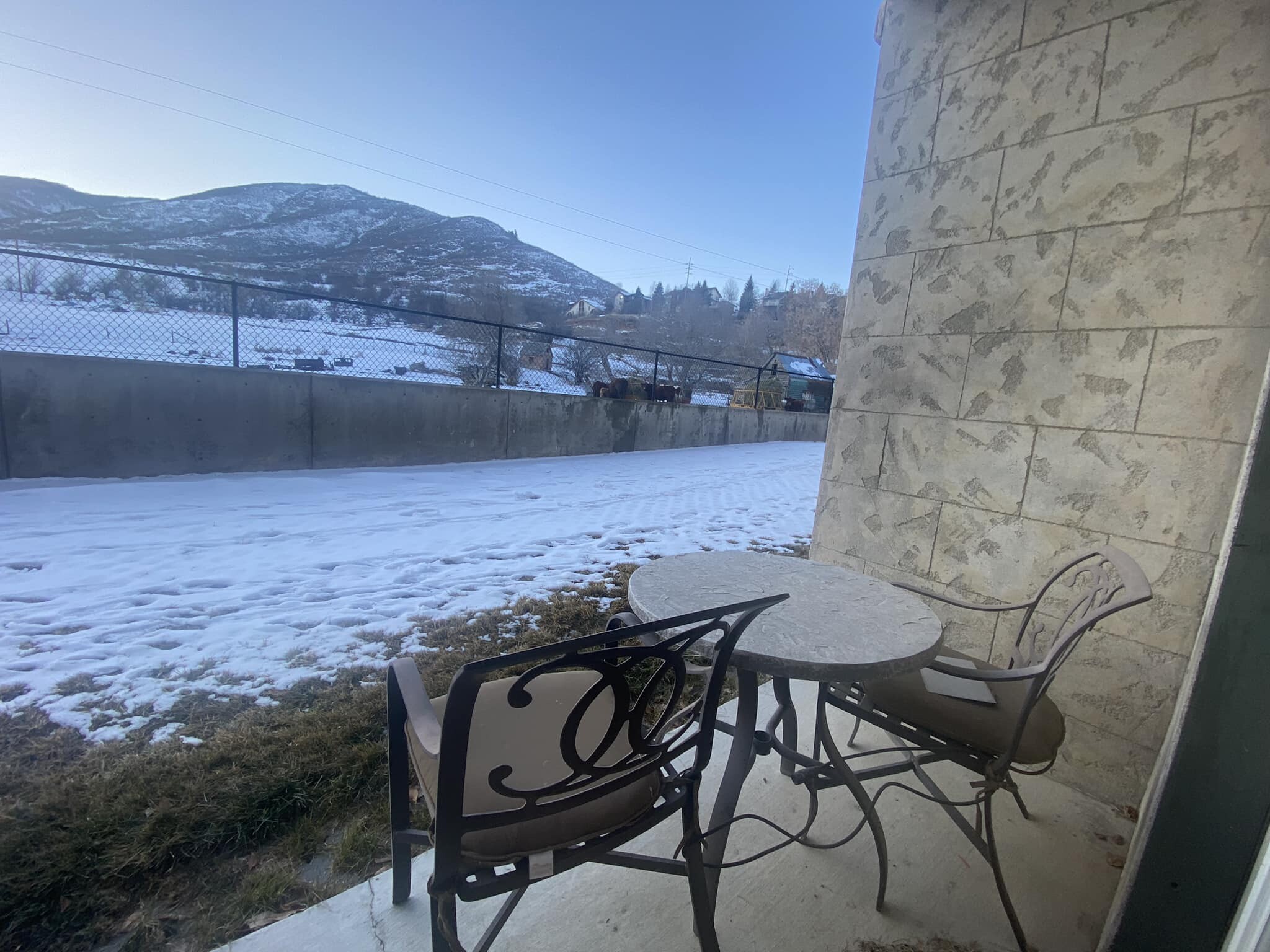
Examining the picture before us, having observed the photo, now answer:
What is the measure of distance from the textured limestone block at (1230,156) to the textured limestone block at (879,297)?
0.81 meters

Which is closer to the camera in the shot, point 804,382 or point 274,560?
point 274,560

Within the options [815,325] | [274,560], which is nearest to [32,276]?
[274,560]

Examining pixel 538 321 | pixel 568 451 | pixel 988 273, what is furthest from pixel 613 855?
pixel 538 321

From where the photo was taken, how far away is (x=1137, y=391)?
1663mm

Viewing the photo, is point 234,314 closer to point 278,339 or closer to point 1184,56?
point 278,339

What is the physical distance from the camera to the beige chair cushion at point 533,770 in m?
0.88

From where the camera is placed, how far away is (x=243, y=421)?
527cm

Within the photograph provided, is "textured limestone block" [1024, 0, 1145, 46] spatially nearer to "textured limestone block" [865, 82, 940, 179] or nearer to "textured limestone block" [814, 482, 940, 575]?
"textured limestone block" [865, 82, 940, 179]

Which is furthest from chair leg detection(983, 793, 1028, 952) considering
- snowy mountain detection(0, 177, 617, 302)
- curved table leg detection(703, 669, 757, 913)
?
snowy mountain detection(0, 177, 617, 302)

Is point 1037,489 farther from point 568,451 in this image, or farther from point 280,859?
point 568,451

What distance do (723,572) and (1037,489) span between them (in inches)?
47.0

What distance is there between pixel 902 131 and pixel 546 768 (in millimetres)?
2614

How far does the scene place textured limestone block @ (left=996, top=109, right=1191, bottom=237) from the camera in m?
1.59

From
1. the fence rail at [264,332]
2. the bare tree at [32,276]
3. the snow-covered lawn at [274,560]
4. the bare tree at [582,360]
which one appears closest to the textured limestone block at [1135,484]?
the snow-covered lawn at [274,560]
